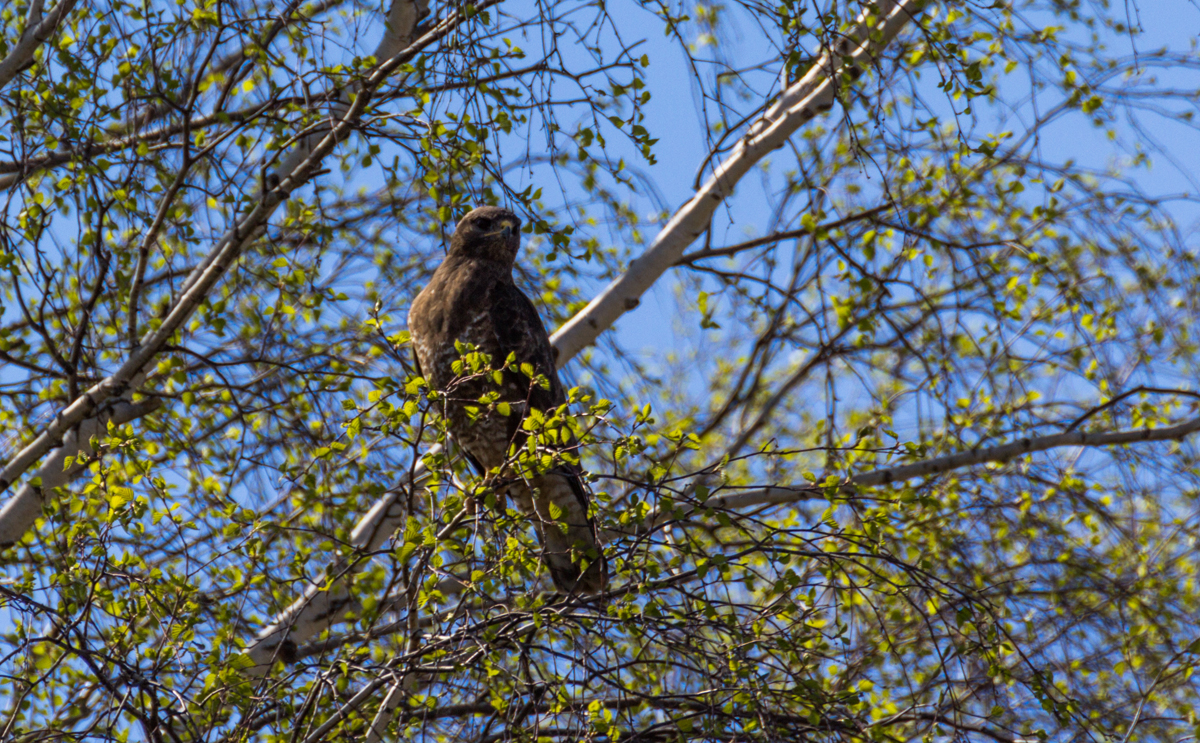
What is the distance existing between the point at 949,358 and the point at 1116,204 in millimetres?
1260

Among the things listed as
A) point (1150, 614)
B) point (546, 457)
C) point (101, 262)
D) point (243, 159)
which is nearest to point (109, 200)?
point (101, 262)

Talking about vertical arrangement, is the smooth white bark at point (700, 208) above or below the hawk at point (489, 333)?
above

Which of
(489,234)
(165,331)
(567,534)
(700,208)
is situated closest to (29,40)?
(165,331)

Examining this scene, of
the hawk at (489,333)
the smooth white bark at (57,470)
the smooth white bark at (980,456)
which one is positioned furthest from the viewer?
the hawk at (489,333)

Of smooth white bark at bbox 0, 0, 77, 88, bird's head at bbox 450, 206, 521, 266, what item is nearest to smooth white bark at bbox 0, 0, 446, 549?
smooth white bark at bbox 0, 0, 77, 88

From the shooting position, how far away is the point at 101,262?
385 cm

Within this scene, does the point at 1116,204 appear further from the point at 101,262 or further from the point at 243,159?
the point at 101,262

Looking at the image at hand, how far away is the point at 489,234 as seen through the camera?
4.89 meters

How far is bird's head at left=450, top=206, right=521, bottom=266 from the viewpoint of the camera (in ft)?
16.0

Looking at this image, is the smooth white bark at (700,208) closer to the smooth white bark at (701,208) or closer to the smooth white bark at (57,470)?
the smooth white bark at (701,208)

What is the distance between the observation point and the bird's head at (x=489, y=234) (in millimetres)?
4883

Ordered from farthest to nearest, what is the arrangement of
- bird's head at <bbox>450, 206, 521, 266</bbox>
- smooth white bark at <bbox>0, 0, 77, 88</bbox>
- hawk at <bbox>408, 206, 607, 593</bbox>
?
1. bird's head at <bbox>450, 206, 521, 266</bbox>
2. hawk at <bbox>408, 206, 607, 593</bbox>
3. smooth white bark at <bbox>0, 0, 77, 88</bbox>

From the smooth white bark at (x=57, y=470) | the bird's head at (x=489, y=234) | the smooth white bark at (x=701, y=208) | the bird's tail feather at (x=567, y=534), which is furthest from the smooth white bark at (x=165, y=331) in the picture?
the bird's tail feather at (x=567, y=534)

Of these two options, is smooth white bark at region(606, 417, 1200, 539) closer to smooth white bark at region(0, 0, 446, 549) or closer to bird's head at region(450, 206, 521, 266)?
bird's head at region(450, 206, 521, 266)
